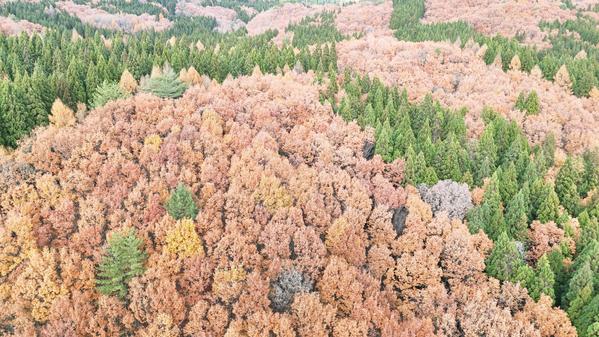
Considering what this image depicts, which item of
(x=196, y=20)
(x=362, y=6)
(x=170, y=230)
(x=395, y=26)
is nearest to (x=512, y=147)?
(x=170, y=230)

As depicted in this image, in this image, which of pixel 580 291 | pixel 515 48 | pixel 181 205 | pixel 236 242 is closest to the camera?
pixel 580 291

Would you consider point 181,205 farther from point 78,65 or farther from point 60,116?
point 78,65

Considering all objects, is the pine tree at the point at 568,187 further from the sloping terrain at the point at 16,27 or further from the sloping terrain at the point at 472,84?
the sloping terrain at the point at 16,27

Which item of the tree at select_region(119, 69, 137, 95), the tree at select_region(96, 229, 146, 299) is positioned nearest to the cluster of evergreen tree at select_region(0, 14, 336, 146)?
the tree at select_region(119, 69, 137, 95)

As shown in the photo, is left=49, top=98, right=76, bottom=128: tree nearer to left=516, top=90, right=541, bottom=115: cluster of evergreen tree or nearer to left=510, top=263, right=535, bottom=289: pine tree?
left=510, top=263, right=535, bottom=289: pine tree

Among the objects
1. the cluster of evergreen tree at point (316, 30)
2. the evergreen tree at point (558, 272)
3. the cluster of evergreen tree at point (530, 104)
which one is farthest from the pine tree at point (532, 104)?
the cluster of evergreen tree at point (316, 30)

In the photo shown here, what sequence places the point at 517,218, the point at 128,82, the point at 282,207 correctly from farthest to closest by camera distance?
the point at 128,82
the point at 517,218
the point at 282,207

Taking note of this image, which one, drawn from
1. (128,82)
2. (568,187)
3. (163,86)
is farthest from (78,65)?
(568,187)
